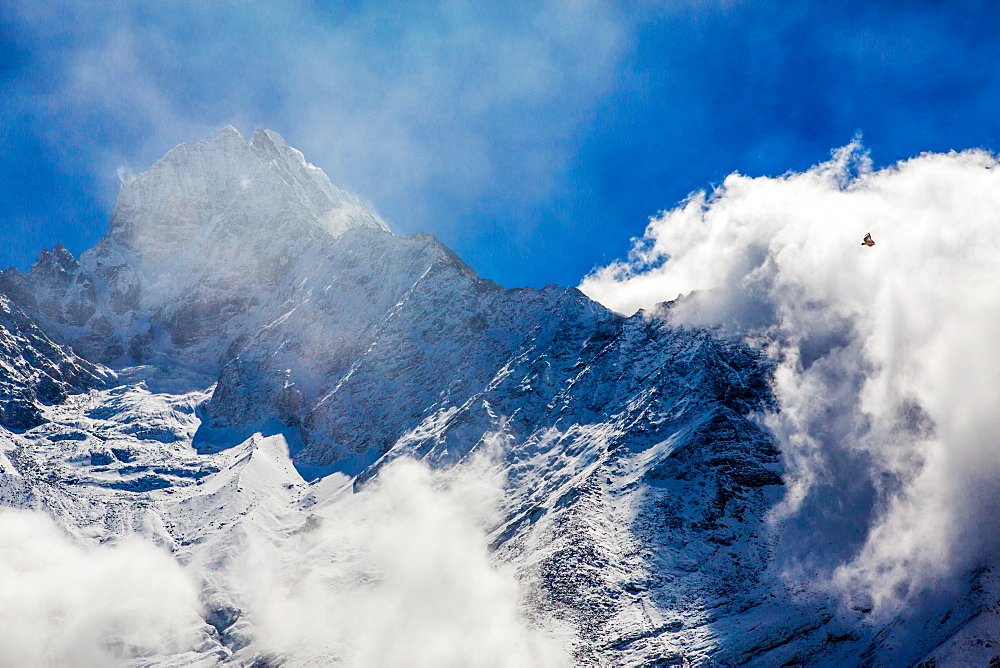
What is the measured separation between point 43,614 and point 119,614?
15.4 meters

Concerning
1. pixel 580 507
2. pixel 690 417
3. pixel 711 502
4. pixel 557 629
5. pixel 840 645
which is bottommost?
pixel 840 645

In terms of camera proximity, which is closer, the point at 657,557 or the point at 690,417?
the point at 657,557

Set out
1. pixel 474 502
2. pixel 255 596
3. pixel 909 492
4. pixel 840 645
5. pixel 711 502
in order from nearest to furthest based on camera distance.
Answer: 1. pixel 840 645
2. pixel 909 492
3. pixel 711 502
4. pixel 255 596
5. pixel 474 502

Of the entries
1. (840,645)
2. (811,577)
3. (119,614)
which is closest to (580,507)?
(811,577)

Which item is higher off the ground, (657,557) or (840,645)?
(657,557)

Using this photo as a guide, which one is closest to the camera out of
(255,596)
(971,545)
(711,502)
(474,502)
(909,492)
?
(971,545)

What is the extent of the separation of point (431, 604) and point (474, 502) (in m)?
39.2

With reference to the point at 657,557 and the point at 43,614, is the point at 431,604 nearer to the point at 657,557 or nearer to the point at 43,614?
the point at 657,557

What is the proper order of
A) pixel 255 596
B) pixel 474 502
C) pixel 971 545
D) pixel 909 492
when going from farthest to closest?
pixel 474 502, pixel 255 596, pixel 909 492, pixel 971 545

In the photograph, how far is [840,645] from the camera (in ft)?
396

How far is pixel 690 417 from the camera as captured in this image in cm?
18450

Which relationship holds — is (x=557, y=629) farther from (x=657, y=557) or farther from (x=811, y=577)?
(x=811, y=577)

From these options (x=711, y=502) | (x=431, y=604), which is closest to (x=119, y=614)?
(x=431, y=604)

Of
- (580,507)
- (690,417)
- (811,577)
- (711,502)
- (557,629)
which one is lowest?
(811,577)
